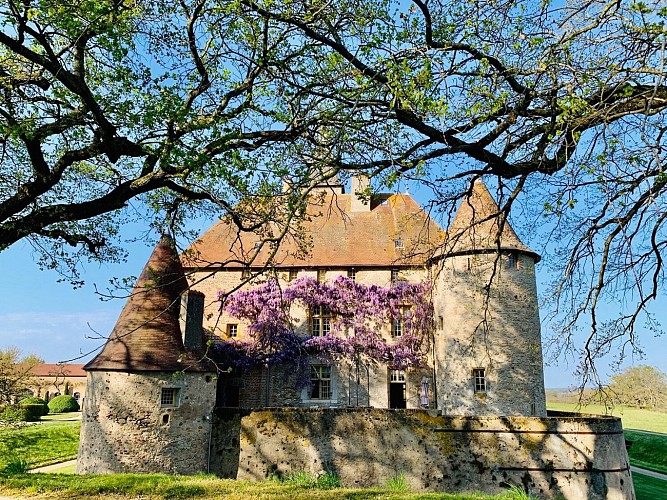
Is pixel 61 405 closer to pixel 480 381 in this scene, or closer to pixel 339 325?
pixel 339 325

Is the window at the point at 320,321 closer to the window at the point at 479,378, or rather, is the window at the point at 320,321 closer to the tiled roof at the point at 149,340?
the window at the point at 479,378

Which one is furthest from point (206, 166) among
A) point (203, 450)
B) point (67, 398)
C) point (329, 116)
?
point (67, 398)

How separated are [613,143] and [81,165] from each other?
10.0 metres

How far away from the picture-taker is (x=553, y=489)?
37.3 feet

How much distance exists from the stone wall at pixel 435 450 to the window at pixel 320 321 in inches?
335

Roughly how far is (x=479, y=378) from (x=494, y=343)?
1351 mm

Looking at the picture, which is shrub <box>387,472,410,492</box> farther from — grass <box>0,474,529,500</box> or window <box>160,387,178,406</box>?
window <box>160,387,178,406</box>

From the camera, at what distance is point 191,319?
589 inches

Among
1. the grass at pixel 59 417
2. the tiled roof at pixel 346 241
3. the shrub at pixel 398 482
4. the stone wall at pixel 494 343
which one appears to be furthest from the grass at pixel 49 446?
the stone wall at pixel 494 343

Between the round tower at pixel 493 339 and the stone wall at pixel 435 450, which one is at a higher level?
the round tower at pixel 493 339

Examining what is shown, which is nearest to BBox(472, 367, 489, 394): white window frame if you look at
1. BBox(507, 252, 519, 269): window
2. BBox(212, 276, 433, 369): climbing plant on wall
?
BBox(212, 276, 433, 369): climbing plant on wall

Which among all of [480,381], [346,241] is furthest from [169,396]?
[346,241]

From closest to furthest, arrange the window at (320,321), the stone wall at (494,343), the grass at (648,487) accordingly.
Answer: the grass at (648,487), the stone wall at (494,343), the window at (320,321)

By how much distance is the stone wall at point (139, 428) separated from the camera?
12305mm
